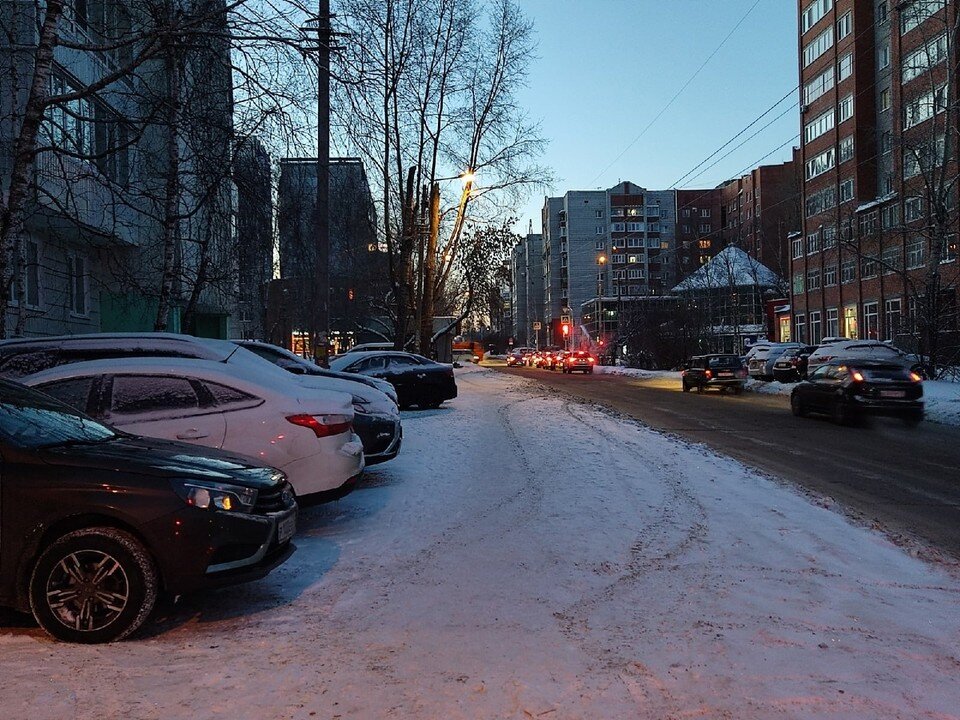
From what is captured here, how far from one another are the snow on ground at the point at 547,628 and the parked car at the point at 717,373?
2076 centimetres

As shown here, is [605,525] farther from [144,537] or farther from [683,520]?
[144,537]

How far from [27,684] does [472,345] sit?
116234 mm

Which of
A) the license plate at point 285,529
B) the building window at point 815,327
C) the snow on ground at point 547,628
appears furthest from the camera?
the building window at point 815,327

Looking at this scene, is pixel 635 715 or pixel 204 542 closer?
pixel 635 715

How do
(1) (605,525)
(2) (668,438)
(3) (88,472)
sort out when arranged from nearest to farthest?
(3) (88,472)
(1) (605,525)
(2) (668,438)

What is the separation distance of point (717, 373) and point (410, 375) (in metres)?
13.5

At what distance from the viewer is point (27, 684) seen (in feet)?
12.2

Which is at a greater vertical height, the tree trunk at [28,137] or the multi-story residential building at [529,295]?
the multi-story residential building at [529,295]

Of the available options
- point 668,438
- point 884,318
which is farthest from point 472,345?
point 668,438

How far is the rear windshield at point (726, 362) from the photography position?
28.4 meters

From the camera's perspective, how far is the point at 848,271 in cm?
5247

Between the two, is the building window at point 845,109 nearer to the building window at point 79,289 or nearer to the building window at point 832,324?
the building window at point 832,324

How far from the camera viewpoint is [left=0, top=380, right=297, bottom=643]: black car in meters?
4.34

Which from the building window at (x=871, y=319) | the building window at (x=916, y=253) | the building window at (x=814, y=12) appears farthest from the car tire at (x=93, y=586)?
the building window at (x=814, y=12)
